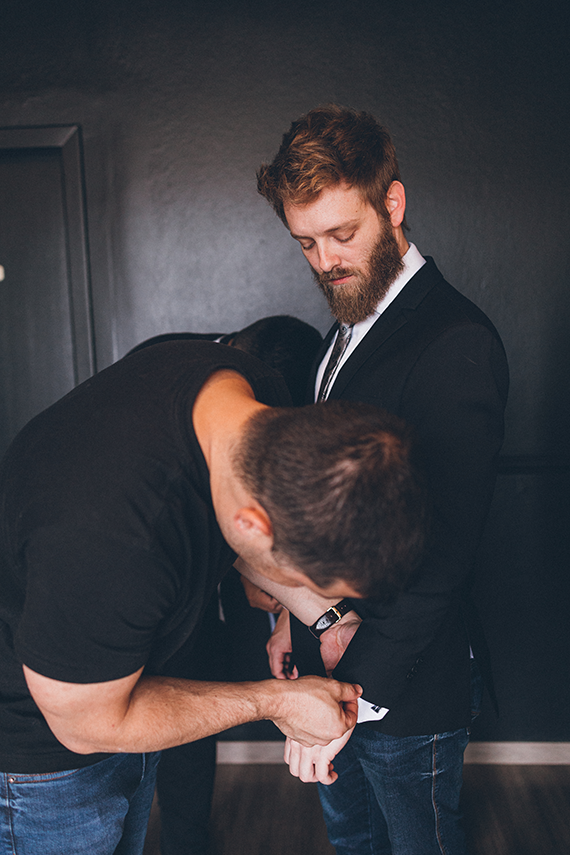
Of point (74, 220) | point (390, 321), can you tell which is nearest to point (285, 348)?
point (390, 321)

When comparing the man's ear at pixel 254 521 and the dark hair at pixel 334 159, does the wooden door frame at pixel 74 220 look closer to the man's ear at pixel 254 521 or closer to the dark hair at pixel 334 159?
the dark hair at pixel 334 159

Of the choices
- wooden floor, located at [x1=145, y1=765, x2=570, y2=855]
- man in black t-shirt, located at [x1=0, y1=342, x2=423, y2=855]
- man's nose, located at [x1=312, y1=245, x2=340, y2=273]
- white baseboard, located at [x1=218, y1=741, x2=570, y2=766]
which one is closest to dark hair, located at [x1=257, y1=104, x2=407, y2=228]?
man's nose, located at [x1=312, y1=245, x2=340, y2=273]

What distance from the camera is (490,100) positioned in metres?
2.28

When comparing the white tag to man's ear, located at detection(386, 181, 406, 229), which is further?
man's ear, located at detection(386, 181, 406, 229)

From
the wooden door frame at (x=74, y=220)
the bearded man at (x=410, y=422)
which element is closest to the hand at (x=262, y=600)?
the bearded man at (x=410, y=422)

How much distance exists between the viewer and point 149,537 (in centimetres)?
81

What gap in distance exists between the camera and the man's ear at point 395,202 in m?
1.39

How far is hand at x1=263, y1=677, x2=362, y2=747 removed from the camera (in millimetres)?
1048

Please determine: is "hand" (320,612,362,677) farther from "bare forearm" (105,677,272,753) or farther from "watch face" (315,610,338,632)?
"bare forearm" (105,677,272,753)

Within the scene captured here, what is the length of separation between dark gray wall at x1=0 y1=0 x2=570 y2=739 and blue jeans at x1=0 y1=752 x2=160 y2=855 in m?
1.78

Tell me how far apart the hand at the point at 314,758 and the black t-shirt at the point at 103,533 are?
414 millimetres

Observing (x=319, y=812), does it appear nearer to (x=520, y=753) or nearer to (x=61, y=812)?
(x=520, y=753)

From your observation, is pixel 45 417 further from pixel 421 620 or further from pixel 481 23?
pixel 481 23

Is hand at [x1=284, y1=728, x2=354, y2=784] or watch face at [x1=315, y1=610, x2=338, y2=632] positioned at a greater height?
watch face at [x1=315, y1=610, x2=338, y2=632]
